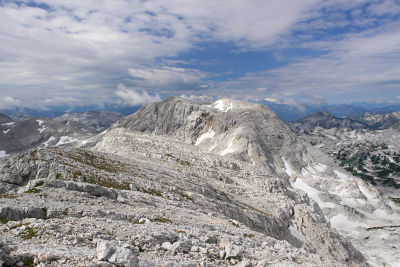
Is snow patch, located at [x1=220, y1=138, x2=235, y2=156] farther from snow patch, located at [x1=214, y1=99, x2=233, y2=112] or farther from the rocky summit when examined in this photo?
the rocky summit

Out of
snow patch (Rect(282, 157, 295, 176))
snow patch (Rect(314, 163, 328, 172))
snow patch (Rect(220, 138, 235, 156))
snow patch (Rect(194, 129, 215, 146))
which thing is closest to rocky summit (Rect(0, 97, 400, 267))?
snow patch (Rect(282, 157, 295, 176))

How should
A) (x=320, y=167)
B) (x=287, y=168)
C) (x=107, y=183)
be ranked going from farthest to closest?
(x=320, y=167) → (x=287, y=168) → (x=107, y=183)

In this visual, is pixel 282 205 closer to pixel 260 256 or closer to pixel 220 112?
pixel 260 256

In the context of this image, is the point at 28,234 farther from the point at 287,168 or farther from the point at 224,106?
the point at 224,106

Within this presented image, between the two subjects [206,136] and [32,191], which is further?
[206,136]

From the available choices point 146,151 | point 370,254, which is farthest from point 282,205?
point 370,254

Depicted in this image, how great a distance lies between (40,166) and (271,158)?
13489 cm

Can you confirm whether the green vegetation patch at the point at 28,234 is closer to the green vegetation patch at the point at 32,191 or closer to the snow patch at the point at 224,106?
the green vegetation patch at the point at 32,191

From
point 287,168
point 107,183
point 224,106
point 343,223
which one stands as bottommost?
point 343,223

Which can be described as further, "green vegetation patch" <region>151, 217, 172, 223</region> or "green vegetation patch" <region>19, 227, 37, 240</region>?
"green vegetation patch" <region>151, 217, 172, 223</region>

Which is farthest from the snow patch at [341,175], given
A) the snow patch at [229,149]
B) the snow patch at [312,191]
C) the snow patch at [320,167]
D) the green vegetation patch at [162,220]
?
the green vegetation patch at [162,220]

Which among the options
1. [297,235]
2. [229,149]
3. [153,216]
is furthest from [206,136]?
[153,216]

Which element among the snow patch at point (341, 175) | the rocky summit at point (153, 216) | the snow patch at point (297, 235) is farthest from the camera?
the snow patch at point (341, 175)

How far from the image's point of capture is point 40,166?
1438 inches
